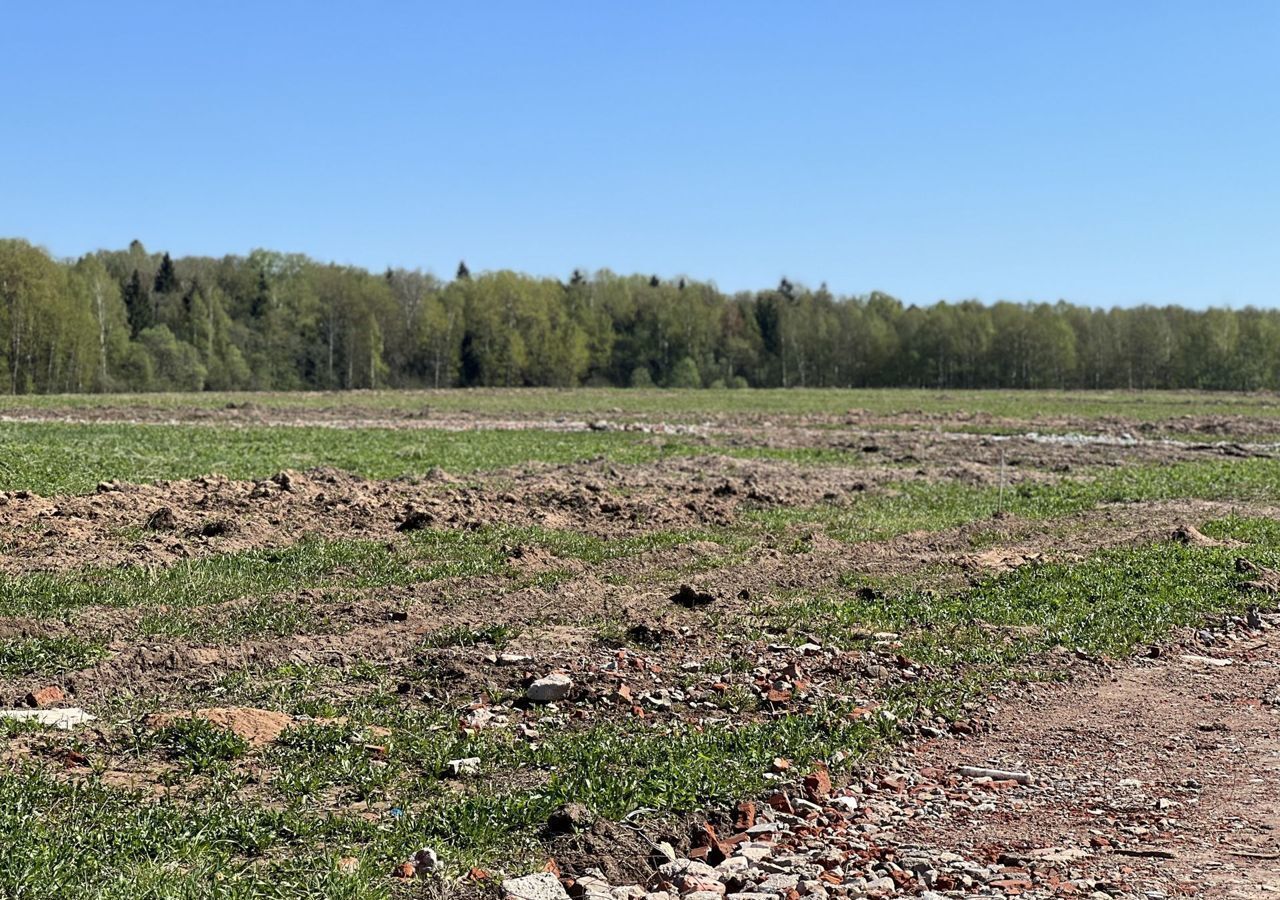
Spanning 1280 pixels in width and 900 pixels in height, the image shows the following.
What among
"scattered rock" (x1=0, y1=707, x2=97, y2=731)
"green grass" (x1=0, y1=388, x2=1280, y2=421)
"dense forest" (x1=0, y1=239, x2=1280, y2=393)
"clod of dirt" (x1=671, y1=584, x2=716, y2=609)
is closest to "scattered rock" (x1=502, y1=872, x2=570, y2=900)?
"scattered rock" (x1=0, y1=707, x2=97, y2=731)

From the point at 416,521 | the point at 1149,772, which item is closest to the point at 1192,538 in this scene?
the point at 1149,772

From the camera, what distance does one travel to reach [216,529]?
15141 millimetres

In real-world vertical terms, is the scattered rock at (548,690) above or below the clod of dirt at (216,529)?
below

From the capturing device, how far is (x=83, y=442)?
29.3 m

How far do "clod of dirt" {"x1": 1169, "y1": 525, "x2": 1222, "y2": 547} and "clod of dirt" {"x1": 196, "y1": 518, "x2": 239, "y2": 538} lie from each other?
13.2 metres

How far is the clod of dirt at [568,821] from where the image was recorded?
6227 mm

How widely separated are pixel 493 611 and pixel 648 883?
5924 millimetres

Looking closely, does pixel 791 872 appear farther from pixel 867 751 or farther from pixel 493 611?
pixel 493 611

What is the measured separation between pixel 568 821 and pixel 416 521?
10537 mm

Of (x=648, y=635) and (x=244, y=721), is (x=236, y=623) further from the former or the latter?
(x=648, y=635)

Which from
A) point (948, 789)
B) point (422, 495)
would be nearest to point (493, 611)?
point (948, 789)

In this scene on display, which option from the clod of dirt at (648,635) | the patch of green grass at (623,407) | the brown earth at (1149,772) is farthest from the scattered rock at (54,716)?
the patch of green grass at (623,407)

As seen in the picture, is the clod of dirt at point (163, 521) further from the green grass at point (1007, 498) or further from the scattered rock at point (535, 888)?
the scattered rock at point (535, 888)

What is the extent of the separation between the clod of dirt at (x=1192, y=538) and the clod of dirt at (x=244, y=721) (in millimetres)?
13280
